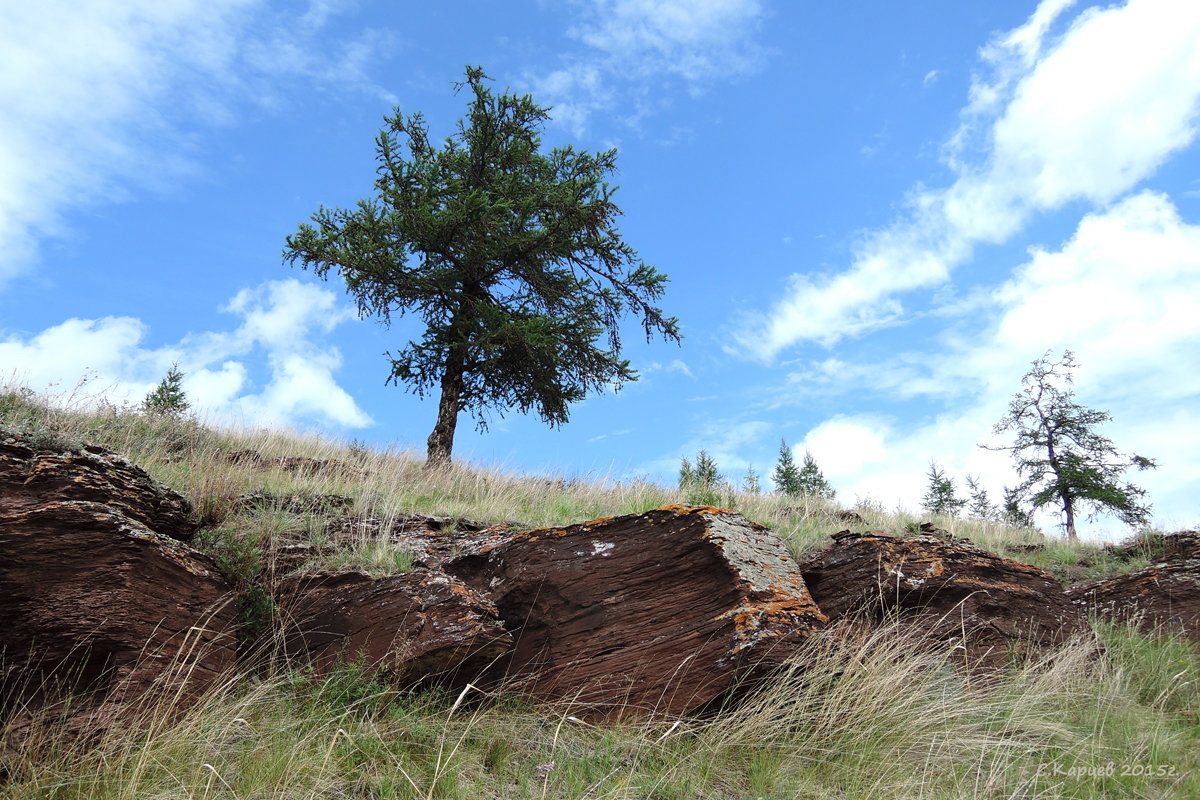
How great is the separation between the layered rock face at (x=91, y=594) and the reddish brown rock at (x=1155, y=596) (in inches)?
385

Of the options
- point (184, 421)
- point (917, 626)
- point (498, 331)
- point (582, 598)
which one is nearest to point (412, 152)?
point (498, 331)

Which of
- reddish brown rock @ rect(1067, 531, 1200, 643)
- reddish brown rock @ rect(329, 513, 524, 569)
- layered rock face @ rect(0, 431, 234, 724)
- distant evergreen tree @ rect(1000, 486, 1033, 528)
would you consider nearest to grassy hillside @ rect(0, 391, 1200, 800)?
reddish brown rock @ rect(329, 513, 524, 569)

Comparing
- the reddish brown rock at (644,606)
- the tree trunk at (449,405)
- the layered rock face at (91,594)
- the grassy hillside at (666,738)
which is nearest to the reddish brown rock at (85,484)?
the layered rock face at (91,594)

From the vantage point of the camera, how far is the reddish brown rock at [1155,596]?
25.1 ft

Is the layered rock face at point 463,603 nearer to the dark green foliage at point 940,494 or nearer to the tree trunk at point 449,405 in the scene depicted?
the tree trunk at point 449,405

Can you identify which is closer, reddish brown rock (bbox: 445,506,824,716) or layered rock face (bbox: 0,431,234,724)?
layered rock face (bbox: 0,431,234,724)

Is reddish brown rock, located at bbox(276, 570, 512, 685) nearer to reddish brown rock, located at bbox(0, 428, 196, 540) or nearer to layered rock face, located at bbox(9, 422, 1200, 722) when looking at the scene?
layered rock face, located at bbox(9, 422, 1200, 722)

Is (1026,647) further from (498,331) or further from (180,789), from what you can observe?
(498,331)

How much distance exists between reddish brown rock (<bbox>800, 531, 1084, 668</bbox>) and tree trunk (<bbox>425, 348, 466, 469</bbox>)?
11.1 m

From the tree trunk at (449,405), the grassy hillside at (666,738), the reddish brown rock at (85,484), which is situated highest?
the tree trunk at (449,405)

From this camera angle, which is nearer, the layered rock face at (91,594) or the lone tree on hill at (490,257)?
the layered rock face at (91,594)

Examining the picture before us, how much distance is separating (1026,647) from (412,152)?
1745 cm

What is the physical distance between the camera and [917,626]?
19.6 ft

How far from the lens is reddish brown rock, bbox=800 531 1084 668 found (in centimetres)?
619
